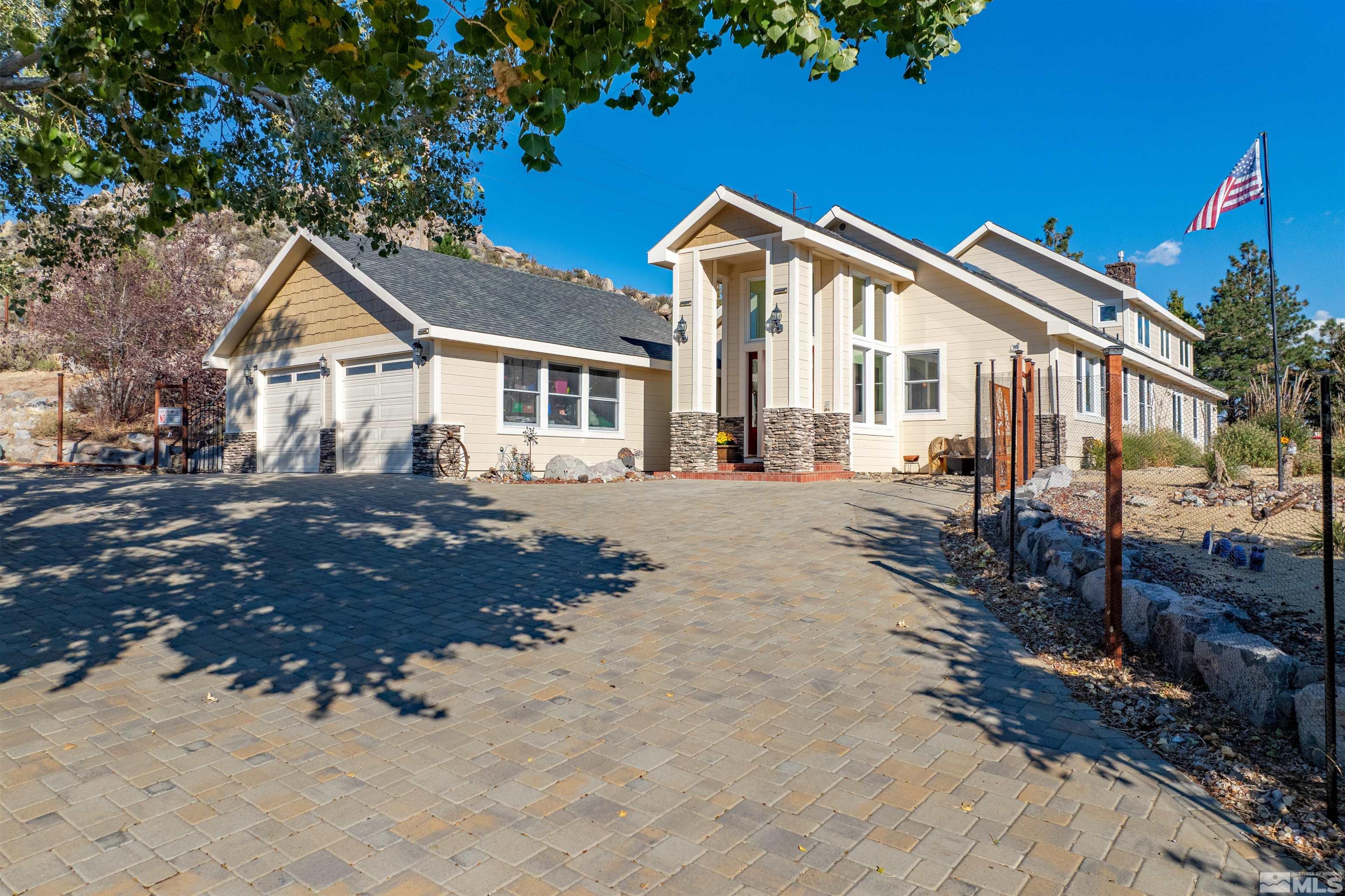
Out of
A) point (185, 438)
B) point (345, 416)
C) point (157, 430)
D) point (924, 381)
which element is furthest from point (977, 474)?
point (185, 438)

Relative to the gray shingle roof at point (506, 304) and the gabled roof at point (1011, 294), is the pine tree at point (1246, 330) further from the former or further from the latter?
the gray shingle roof at point (506, 304)

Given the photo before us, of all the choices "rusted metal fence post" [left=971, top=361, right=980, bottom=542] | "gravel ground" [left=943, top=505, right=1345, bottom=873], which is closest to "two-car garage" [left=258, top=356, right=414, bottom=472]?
"rusted metal fence post" [left=971, top=361, right=980, bottom=542]

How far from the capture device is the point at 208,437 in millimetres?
22344

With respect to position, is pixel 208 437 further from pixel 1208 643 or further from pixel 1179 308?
pixel 1179 308

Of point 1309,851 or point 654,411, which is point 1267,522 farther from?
point 654,411

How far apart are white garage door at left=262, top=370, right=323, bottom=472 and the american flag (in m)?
19.8

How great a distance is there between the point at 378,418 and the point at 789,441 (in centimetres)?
917

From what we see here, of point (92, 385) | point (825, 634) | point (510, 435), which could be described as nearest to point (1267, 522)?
point (825, 634)

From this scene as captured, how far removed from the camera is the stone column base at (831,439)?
17.5 m

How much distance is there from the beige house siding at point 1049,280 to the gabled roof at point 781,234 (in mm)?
7889

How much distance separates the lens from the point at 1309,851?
→ 3080mm

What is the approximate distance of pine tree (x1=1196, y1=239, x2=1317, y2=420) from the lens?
39938mm

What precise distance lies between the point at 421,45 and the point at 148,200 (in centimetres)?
237

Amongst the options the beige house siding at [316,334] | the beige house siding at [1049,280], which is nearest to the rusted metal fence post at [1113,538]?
the beige house siding at [316,334]
